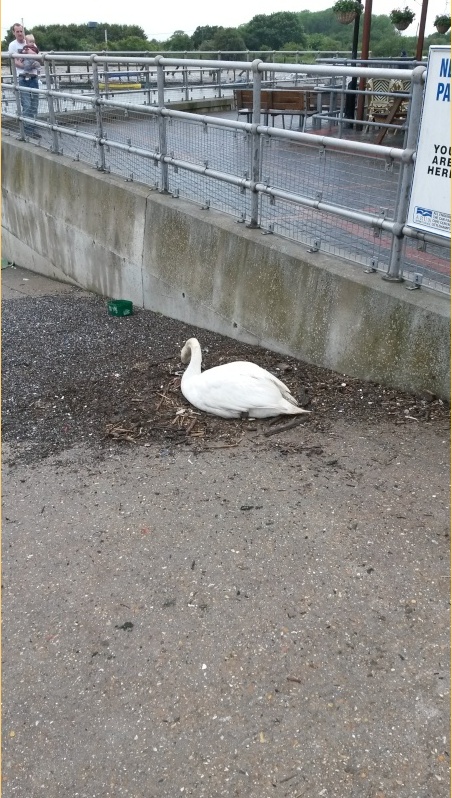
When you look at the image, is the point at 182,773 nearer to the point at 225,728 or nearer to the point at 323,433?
the point at 225,728

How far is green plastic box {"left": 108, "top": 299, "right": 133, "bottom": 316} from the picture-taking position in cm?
809

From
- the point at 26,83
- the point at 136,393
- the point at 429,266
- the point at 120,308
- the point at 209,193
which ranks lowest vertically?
the point at 120,308

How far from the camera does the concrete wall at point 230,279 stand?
489 centimetres

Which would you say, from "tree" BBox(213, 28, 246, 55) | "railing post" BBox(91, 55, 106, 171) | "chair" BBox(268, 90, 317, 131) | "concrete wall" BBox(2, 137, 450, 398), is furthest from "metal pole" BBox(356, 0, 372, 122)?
"tree" BBox(213, 28, 246, 55)

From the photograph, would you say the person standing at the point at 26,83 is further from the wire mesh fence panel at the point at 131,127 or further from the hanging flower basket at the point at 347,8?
the hanging flower basket at the point at 347,8

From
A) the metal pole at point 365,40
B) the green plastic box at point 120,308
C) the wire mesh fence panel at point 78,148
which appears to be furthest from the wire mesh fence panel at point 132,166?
the metal pole at point 365,40

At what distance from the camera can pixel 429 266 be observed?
198 inches

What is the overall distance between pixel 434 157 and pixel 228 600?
311 centimetres

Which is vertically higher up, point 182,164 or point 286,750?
point 182,164

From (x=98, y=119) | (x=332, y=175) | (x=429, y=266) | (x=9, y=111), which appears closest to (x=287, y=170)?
(x=332, y=175)

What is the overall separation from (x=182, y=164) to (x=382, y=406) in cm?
398

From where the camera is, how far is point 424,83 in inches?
172

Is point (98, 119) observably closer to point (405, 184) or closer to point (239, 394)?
point (405, 184)

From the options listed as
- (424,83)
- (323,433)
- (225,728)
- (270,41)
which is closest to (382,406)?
(323,433)
